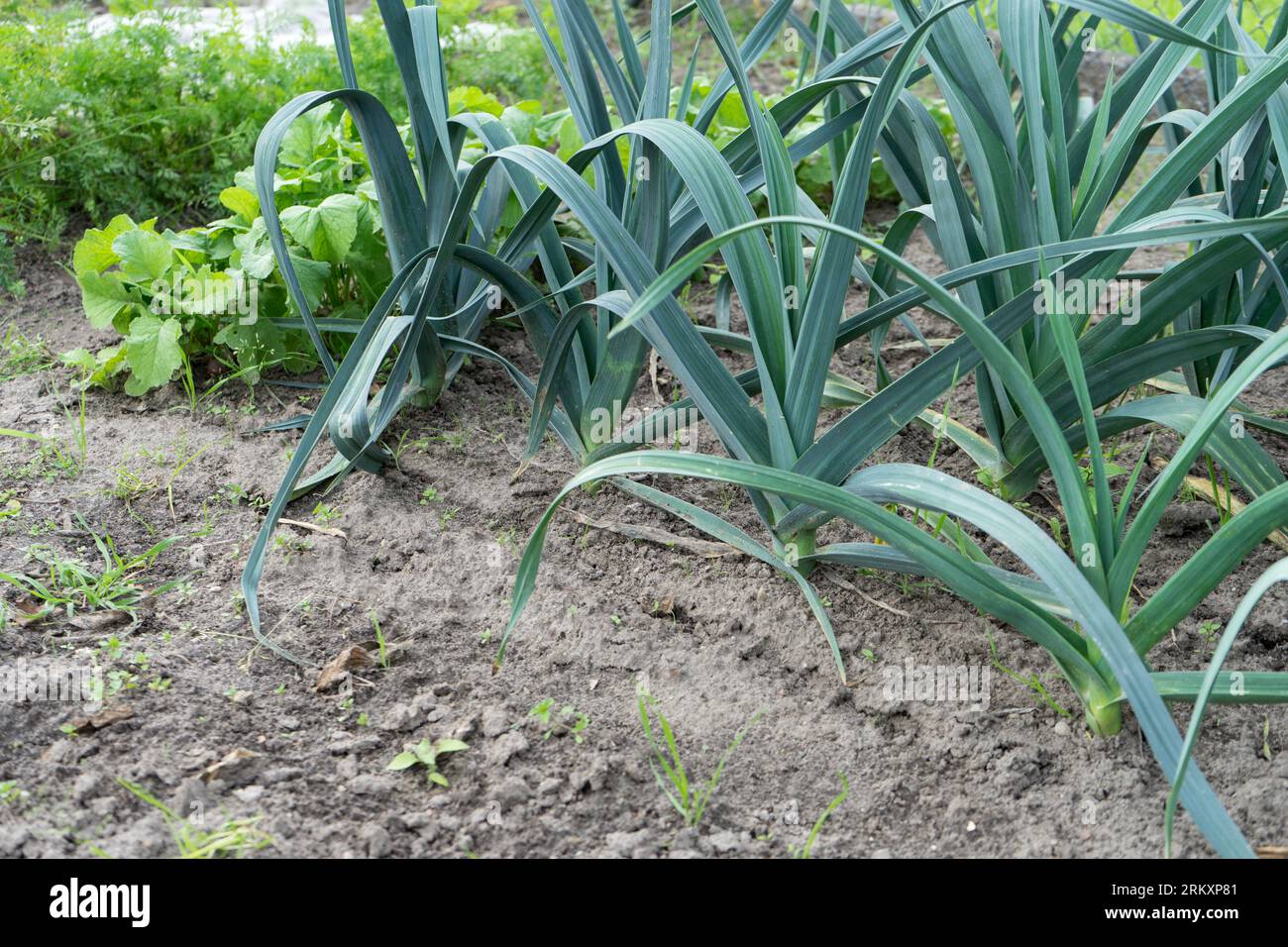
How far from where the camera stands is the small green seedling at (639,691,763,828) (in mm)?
1444

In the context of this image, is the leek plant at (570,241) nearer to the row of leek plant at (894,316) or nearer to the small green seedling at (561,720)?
the row of leek plant at (894,316)

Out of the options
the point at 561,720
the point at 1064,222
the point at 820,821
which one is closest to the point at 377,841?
the point at 561,720

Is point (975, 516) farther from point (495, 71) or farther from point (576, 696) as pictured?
point (495, 71)

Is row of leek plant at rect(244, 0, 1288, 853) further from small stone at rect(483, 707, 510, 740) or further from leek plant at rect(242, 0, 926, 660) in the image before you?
small stone at rect(483, 707, 510, 740)

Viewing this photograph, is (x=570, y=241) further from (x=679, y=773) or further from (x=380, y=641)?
(x=679, y=773)

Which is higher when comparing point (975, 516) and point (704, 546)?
point (975, 516)

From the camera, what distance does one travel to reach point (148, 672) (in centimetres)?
163

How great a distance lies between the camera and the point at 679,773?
1.46 meters

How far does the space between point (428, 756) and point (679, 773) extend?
0.34 m

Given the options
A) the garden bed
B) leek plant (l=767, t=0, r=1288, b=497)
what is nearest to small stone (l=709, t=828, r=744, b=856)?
the garden bed
